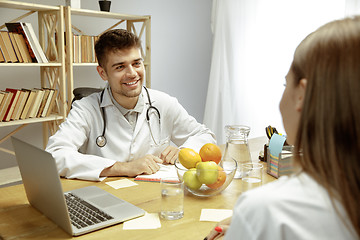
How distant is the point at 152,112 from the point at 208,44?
97.8 inches

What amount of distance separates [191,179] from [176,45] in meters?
3.10

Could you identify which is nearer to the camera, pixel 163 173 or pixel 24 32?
pixel 163 173

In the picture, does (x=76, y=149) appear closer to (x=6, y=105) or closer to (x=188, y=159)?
(x=188, y=159)

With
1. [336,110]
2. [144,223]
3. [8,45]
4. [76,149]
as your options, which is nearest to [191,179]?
[144,223]

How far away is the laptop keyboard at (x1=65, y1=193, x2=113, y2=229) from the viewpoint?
1151mm

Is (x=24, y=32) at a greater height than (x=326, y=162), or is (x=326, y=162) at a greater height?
(x=24, y=32)

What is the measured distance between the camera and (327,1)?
308cm

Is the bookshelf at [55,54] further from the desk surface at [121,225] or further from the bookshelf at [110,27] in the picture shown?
the desk surface at [121,225]

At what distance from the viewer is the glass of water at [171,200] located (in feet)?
3.98

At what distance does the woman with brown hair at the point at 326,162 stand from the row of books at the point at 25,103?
103 inches

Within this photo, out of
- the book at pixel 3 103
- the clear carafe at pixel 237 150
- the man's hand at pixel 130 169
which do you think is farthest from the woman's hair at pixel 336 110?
the book at pixel 3 103

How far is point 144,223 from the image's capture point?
1172 millimetres

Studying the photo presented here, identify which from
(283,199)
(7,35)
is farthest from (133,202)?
(7,35)

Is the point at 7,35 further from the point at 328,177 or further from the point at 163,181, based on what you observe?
the point at 328,177
